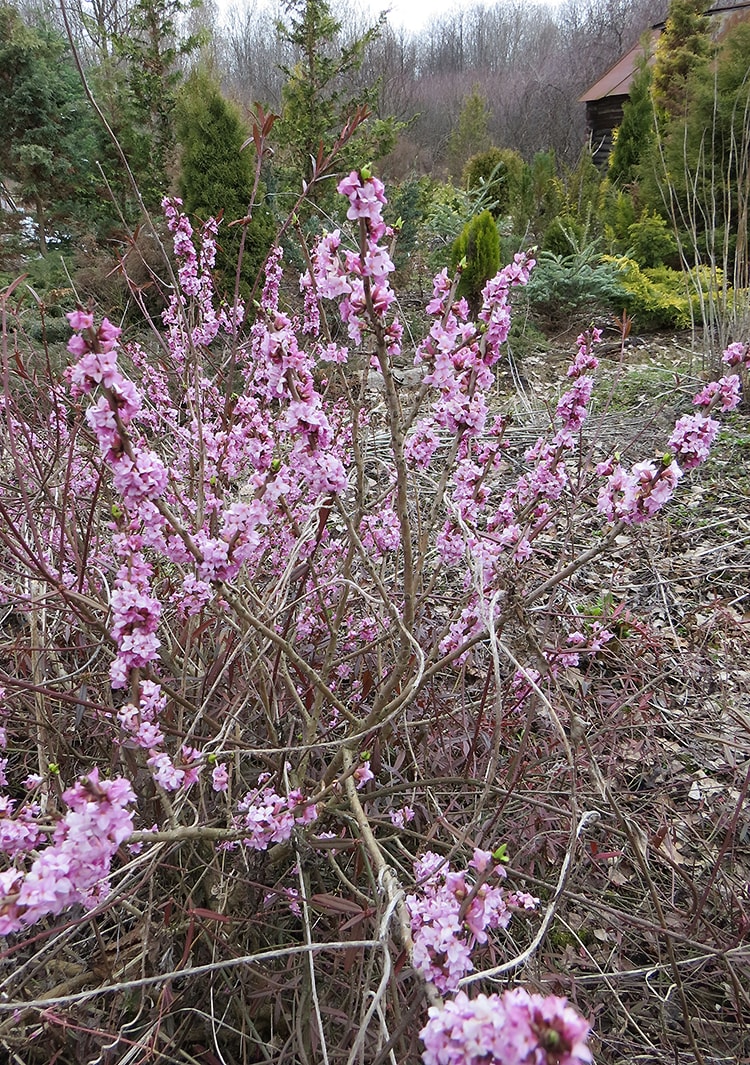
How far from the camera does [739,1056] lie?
175 centimetres

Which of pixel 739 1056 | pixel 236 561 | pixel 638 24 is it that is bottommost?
pixel 739 1056

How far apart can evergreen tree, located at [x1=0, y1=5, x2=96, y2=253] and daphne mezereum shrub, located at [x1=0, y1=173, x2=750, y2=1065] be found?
801 centimetres

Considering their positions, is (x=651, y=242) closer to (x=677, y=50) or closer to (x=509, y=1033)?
(x=677, y=50)

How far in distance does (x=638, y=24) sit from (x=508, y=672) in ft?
142

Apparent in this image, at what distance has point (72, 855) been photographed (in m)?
0.96

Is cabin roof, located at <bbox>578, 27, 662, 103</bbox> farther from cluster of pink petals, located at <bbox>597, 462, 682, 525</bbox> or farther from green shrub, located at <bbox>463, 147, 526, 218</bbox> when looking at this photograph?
cluster of pink petals, located at <bbox>597, 462, 682, 525</bbox>

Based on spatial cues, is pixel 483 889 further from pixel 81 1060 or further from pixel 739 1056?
pixel 739 1056

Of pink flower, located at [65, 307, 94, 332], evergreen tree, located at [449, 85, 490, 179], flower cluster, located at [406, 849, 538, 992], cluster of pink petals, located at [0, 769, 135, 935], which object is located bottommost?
flower cluster, located at [406, 849, 538, 992]

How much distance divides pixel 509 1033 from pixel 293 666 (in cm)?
143

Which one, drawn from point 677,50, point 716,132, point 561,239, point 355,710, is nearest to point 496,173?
point 716,132

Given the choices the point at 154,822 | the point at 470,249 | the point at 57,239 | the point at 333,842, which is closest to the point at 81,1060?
the point at 154,822

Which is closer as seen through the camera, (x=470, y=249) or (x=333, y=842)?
(x=333, y=842)

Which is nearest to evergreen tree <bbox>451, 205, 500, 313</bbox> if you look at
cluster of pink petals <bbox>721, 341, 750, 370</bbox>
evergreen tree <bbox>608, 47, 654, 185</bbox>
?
cluster of pink petals <bbox>721, 341, 750, 370</bbox>

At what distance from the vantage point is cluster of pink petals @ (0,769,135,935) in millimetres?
934
